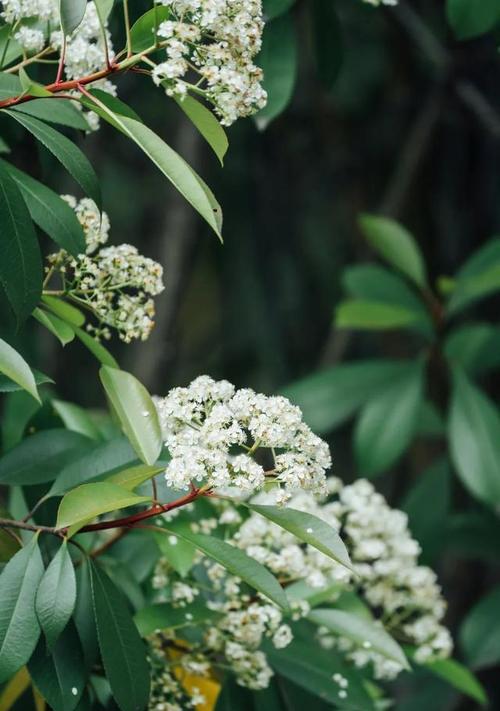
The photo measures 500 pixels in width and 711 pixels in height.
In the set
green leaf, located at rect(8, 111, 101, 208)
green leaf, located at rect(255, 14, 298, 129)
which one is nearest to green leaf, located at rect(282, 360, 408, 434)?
green leaf, located at rect(255, 14, 298, 129)

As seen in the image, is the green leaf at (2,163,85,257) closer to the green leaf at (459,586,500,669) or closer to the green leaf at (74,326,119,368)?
the green leaf at (74,326,119,368)

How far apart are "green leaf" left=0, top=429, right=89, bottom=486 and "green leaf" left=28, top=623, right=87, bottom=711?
179 mm

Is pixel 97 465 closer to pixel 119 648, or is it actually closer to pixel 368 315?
pixel 119 648

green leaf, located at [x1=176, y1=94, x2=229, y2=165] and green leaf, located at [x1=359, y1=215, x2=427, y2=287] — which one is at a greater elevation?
green leaf, located at [x1=176, y1=94, x2=229, y2=165]

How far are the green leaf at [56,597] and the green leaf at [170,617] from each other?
0.19m

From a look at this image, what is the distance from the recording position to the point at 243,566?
812 mm

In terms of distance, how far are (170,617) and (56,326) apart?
309 mm

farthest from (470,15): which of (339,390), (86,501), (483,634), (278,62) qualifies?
(483,634)

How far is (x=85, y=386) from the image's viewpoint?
3465 millimetres

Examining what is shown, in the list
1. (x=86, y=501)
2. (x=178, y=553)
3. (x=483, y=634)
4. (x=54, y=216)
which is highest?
(x=54, y=216)

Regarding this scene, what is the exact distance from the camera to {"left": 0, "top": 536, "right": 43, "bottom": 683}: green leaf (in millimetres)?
811

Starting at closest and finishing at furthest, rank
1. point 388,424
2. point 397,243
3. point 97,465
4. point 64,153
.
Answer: point 64,153
point 97,465
point 388,424
point 397,243

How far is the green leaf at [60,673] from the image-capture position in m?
0.85

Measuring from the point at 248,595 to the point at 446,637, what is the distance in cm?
34
